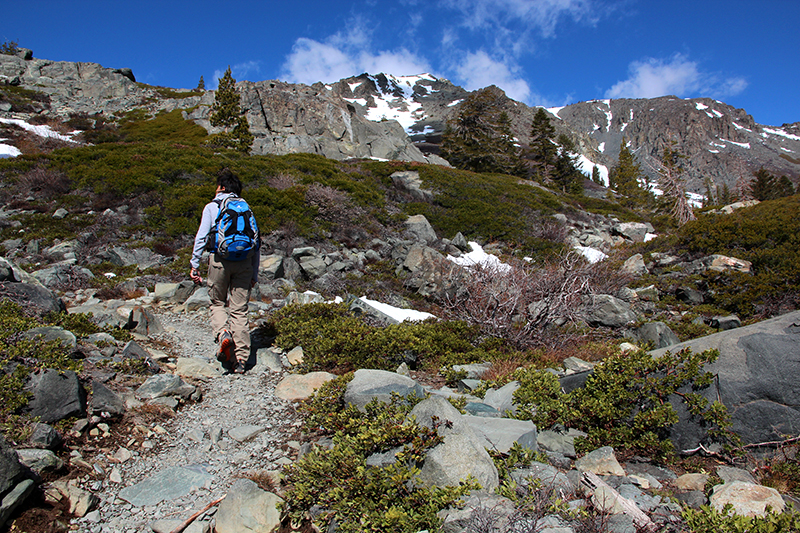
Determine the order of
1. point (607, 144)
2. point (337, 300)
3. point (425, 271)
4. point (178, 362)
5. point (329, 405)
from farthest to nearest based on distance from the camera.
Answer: point (607, 144) < point (425, 271) < point (337, 300) < point (178, 362) < point (329, 405)

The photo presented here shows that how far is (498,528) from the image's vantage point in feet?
6.33

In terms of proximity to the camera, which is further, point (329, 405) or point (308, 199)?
point (308, 199)

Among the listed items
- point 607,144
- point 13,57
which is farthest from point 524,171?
point 607,144

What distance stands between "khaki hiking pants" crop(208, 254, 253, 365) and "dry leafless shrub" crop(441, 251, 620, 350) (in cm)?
354

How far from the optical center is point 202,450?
3201 mm

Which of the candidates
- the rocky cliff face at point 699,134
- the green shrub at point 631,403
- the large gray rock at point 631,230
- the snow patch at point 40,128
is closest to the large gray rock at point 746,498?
the green shrub at point 631,403

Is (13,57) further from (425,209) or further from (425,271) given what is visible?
(425,271)

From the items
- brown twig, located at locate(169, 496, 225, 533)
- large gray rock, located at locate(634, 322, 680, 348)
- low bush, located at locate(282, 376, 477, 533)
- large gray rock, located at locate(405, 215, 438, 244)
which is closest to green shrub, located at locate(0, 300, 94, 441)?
brown twig, located at locate(169, 496, 225, 533)

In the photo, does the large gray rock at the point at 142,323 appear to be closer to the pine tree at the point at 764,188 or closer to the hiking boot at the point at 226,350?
the hiking boot at the point at 226,350

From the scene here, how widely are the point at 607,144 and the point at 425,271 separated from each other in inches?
8110

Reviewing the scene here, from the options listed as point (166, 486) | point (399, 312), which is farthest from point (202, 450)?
point (399, 312)

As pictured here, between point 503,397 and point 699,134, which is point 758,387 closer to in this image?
point 503,397

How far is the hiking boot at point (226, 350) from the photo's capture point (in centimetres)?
468

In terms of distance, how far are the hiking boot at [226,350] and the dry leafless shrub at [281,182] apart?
995 cm
